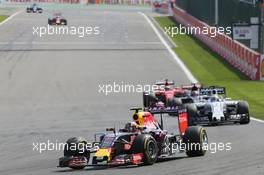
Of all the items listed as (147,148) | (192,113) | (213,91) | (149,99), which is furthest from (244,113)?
(147,148)

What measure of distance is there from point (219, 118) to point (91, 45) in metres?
36.7

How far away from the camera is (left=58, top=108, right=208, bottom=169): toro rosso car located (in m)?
15.4

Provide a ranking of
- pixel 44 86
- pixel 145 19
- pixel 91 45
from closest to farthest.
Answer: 1. pixel 44 86
2. pixel 91 45
3. pixel 145 19

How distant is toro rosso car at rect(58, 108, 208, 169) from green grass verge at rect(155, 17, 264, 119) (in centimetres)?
1136

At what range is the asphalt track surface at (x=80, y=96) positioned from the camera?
16.1 meters

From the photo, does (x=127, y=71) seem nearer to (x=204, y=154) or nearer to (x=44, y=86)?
(x=44, y=86)

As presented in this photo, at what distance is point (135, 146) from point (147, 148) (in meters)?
0.21

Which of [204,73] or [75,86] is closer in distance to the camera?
[75,86]

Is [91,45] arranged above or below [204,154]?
below

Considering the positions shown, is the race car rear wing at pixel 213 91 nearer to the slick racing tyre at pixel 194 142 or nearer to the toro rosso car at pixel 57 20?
the slick racing tyre at pixel 194 142

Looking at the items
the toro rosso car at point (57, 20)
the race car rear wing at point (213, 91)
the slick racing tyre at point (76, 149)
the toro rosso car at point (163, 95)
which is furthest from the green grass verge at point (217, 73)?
the toro rosso car at point (57, 20)

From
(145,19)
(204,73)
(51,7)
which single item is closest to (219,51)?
(204,73)

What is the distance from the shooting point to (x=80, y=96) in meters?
36.1

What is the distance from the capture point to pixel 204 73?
45.8 meters
